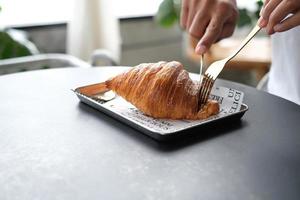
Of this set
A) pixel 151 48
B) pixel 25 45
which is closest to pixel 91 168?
pixel 25 45

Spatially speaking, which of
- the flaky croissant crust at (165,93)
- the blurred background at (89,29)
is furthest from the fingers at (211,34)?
the blurred background at (89,29)

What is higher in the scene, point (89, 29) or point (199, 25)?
point (199, 25)

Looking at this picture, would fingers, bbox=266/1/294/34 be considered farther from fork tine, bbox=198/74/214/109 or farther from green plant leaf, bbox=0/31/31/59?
green plant leaf, bbox=0/31/31/59

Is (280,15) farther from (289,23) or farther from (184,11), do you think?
(184,11)

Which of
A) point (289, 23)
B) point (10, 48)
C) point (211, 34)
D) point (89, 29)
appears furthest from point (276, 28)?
point (89, 29)

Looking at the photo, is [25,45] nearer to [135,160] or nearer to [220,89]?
[220,89]

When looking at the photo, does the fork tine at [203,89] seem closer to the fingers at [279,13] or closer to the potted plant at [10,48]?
the fingers at [279,13]
